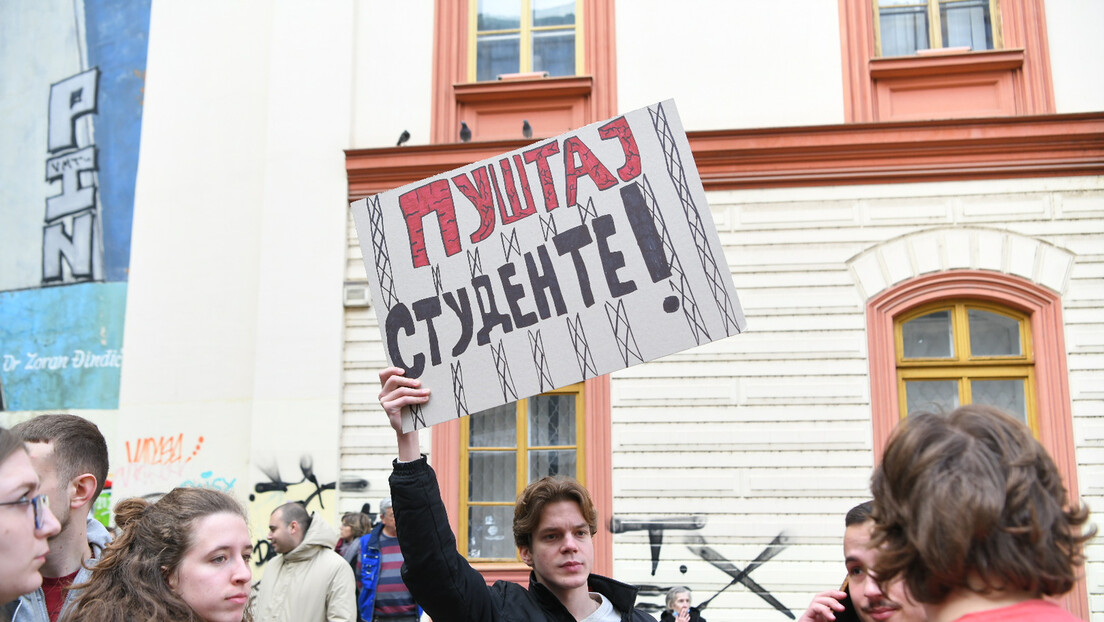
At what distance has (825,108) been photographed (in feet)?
29.6

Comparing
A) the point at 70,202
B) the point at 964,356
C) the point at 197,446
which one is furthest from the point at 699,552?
the point at 70,202

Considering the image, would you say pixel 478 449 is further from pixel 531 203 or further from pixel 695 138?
pixel 531 203

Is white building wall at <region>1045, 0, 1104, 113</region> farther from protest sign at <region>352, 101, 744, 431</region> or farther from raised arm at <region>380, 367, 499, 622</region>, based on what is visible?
raised arm at <region>380, 367, 499, 622</region>

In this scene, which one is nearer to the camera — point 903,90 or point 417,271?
point 417,271

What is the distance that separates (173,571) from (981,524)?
2032 mm

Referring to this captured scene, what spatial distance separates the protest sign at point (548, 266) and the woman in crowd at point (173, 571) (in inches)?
26.9

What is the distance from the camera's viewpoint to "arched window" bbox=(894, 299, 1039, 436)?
28.0ft

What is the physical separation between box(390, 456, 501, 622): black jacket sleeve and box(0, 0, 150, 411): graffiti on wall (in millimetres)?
9206

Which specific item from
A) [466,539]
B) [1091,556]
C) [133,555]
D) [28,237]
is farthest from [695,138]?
[28,237]

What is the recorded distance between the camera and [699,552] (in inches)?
328

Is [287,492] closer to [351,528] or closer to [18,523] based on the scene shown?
[351,528]

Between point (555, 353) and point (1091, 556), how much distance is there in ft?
22.6

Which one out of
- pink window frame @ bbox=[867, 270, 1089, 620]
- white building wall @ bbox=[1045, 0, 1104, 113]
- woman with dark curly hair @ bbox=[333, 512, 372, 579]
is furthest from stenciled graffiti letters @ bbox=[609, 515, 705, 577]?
white building wall @ bbox=[1045, 0, 1104, 113]

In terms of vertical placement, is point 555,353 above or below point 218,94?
below
